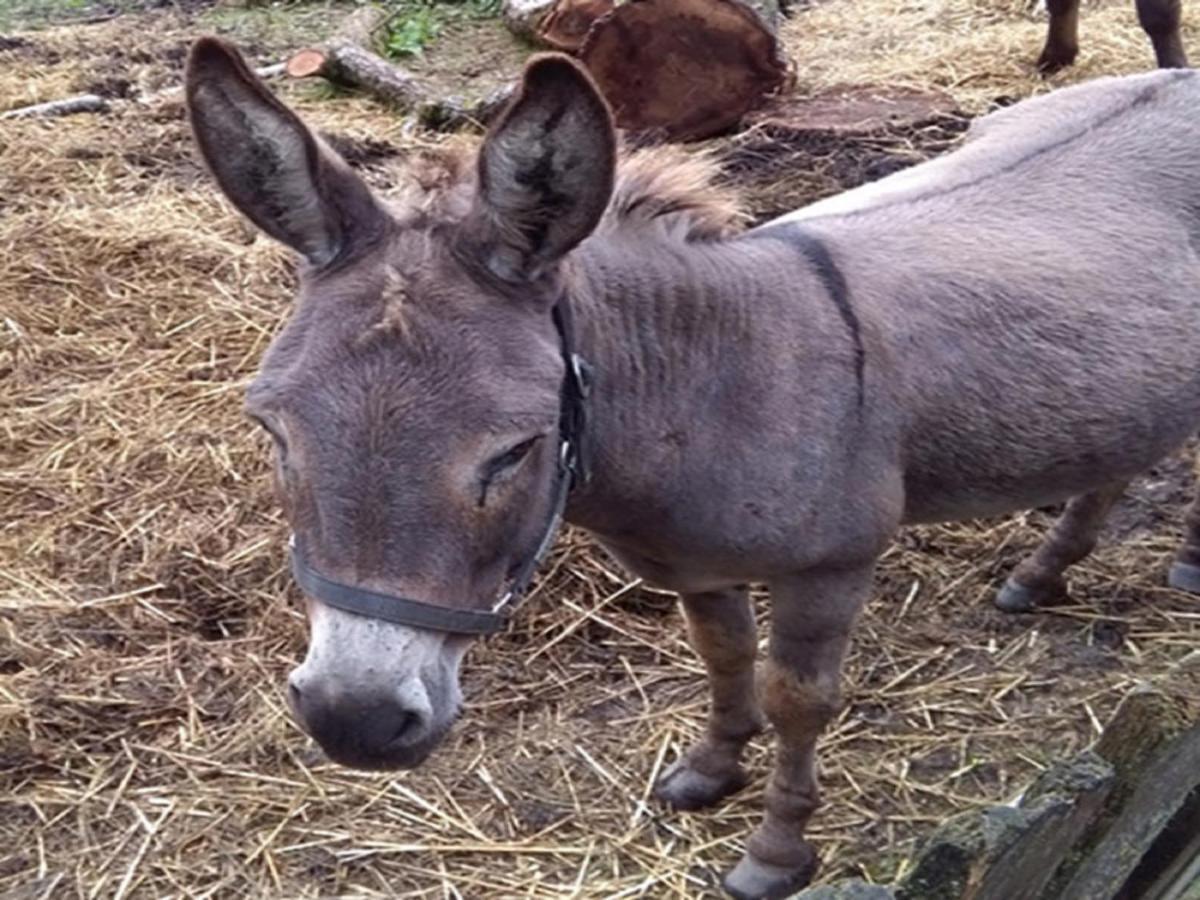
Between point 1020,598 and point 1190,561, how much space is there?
44cm

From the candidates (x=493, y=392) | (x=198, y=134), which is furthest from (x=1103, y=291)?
(x=198, y=134)

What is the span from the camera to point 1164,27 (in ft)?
20.5

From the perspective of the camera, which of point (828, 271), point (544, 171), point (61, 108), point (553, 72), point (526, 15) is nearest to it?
point (553, 72)

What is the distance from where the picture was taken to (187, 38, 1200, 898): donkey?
189 centimetres

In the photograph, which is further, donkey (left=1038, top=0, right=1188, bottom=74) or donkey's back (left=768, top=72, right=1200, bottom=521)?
donkey (left=1038, top=0, right=1188, bottom=74)

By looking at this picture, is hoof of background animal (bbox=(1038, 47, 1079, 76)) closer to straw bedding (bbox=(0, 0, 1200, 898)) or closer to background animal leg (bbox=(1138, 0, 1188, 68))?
background animal leg (bbox=(1138, 0, 1188, 68))

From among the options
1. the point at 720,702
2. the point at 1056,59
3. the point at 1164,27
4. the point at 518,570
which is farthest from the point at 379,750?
the point at 1056,59

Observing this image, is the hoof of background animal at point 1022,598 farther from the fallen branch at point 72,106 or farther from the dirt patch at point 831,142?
the fallen branch at point 72,106

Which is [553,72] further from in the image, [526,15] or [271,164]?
[526,15]

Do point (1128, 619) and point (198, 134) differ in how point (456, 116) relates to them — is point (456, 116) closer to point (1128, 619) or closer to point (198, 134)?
point (1128, 619)

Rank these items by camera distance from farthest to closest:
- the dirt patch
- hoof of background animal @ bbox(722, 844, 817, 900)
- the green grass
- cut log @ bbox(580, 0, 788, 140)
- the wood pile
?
the green grass < cut log @ bbox(580, 0, 788, 140) < the dirt patch < hoof of background animal @ bbox(722, 844, 817, 900) < the wood pile

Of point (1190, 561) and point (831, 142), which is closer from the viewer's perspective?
point (1190, 561)

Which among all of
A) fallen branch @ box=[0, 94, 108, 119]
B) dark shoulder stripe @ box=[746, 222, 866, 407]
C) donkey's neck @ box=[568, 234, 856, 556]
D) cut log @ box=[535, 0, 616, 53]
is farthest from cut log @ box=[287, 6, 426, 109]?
donkey's neck @ box=[568, 234, 856, 556]

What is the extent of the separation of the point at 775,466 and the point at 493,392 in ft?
2.23
